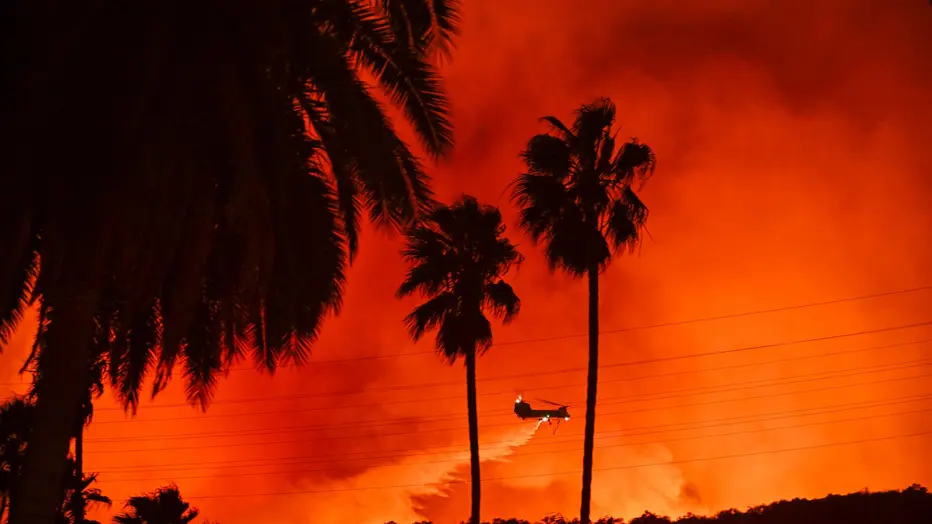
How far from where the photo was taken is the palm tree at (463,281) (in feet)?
101

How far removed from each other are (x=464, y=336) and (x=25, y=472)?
1927 centimetres

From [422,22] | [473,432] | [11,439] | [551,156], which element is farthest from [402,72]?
[11,439]

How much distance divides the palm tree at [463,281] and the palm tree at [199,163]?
1642 cm

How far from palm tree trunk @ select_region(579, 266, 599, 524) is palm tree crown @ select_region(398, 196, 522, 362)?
4.36 m

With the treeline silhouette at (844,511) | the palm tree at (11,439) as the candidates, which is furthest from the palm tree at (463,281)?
the palm tree at (11,439)

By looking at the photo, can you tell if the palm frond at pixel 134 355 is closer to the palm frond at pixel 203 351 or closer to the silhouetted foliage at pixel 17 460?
the palm frond at pixel 203 351

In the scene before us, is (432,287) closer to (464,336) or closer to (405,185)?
(464,336)

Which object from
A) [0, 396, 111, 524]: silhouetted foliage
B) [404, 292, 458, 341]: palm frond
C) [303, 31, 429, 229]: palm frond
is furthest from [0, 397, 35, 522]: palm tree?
[303, 31, 429, 229]: palm frond

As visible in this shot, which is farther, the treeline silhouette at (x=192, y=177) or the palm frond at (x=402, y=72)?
the palm frond at (x=402, y=72)

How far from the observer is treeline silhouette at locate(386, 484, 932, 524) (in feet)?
101

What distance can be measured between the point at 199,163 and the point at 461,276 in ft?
63.6

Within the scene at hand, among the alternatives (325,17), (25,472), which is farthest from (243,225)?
(25,472)

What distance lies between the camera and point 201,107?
1237cm

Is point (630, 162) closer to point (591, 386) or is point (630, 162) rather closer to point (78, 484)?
point (591, 386)
